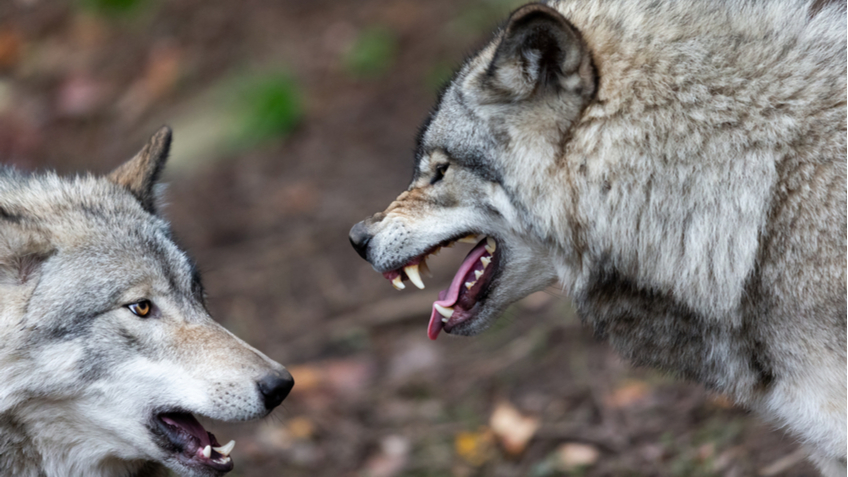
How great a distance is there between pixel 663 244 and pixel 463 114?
916mm

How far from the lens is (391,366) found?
18.2ft

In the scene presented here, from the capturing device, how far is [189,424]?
2.98 meters

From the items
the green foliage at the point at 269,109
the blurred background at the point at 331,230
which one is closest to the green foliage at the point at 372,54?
the blurred background at the point at 331,230

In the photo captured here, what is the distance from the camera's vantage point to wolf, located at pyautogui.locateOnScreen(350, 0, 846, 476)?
234 centimetres

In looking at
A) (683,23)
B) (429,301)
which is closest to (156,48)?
(429,301)

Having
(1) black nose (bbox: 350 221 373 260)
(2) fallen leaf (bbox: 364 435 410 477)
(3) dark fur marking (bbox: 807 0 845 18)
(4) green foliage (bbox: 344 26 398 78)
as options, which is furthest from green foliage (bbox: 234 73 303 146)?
(3) dark fur marking (bbox: 807 0 845 18)

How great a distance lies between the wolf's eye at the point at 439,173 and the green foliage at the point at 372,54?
19.7 ft

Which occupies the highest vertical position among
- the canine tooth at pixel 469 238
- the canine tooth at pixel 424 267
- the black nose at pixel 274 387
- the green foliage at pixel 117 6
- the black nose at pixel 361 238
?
the green foliage at pixel 117 6

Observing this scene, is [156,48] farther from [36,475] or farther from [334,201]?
[36,475]

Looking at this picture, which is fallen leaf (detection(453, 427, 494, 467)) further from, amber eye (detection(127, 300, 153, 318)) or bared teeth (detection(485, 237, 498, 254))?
amber eye (detection(127, 300, 153, 318))

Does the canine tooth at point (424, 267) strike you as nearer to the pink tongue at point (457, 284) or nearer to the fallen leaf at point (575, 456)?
the pink tongue at point (457, 284)

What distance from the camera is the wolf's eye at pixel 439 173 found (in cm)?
294

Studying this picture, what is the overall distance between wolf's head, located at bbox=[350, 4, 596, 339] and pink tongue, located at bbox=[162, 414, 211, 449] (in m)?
1.00

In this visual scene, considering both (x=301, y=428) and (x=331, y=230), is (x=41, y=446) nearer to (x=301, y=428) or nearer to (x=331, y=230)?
(x=301, y=428)
